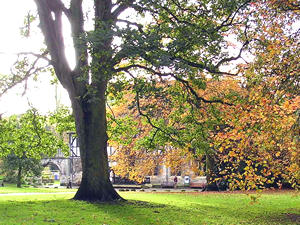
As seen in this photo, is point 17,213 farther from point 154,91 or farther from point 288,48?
point 288,48

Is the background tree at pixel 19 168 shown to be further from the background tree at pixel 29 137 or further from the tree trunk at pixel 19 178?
the background tree at pixel 29 137

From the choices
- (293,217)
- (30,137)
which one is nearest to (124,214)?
(293,217)

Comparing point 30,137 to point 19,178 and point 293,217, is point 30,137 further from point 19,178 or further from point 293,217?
point 19,178

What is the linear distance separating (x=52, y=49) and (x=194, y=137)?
7.04m

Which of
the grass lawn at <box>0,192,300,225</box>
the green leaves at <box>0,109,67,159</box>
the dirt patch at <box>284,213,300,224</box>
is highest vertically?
the green leaves at <box>0,109,67,159</box>

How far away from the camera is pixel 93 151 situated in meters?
18.2

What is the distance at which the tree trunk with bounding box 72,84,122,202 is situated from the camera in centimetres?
1791

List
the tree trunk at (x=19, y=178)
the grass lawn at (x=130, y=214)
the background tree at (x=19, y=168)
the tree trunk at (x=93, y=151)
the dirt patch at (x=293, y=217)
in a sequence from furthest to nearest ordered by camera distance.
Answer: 1. the background tree at (x=19, y=168)
2. the tree trunk at (x=19, y=178)
3. the tree trunk at (x=93, y=151)
4. the dirt patch at (x=293, y=217)
5. the grass lawn at (x=130, y=214)

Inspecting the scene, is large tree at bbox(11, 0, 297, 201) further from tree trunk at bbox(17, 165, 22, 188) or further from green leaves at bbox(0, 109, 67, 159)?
tree trunk at bbox(17, 165, 22, 188)

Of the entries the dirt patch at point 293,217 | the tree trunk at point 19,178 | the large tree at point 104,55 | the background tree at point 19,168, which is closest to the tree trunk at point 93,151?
the large tree at point 104,55

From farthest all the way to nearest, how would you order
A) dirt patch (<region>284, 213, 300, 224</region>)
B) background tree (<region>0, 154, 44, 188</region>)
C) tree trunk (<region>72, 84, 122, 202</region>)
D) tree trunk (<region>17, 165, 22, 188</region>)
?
background tree (<region>0, 154, 44, 188</region>) < tree trunk (<region>17, 165, 22, 188</region>) < tree trunk (<region>72, 84, 122, 202</region>) < dirt patch (<region>284, 213, 300, 224</region>)

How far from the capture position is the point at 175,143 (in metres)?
19.5

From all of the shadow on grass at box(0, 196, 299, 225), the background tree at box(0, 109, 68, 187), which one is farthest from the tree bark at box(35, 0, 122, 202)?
the background tree at box(0, 109, 68, 187)

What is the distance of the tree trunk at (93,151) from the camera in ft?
58.7
